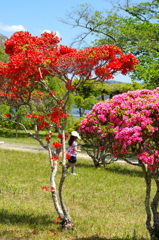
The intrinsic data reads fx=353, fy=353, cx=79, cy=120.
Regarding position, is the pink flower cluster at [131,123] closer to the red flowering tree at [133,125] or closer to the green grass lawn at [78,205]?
the red flowering tree at [133,125]

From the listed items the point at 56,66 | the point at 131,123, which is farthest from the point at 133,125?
the point at 56,66

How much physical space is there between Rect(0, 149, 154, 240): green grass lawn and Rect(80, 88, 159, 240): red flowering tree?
5.32 feet

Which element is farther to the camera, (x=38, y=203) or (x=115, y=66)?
(x=38, y=203)

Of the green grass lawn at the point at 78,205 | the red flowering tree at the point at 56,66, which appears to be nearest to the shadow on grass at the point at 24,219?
the green grass lawn at the point at 78,205

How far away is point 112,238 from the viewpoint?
7277 millimetres

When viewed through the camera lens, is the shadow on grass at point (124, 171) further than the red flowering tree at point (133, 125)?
Yes

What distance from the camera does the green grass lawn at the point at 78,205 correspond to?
25.0 ft

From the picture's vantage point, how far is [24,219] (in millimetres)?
8422

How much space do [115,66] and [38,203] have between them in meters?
4.71

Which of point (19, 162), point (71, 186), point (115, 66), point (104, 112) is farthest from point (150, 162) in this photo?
point (19, 162)

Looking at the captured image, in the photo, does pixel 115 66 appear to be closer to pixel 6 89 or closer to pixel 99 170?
pixel 6 89

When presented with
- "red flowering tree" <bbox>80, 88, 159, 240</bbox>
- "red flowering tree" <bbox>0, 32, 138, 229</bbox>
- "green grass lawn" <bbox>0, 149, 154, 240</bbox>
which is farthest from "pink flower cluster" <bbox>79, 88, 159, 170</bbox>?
"green grass lawn" <bbox>0, 149, 154, 240</bbox>

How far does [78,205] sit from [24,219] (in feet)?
7.36

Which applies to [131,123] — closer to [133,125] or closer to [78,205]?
[133,125]
